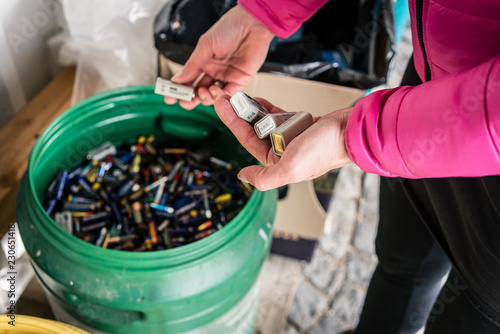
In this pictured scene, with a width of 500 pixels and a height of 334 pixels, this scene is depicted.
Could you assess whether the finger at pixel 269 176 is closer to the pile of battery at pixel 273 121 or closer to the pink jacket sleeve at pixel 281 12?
the pile of battery at pixel 273 121

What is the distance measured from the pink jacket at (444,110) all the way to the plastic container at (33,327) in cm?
48

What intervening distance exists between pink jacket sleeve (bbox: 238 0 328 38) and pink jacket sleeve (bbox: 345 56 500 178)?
28 cm

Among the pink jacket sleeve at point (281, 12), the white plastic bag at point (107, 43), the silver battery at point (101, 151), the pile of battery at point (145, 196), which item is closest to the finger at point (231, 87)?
the pink jacket sleeve at point (281, 12)

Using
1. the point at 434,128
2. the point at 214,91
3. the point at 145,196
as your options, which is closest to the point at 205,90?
the point at 214,91

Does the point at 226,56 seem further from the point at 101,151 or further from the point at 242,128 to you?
the point at 101,151

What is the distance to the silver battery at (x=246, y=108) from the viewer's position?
661 millimetres

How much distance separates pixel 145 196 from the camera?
3.25ft

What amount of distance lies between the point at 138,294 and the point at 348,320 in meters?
0.76

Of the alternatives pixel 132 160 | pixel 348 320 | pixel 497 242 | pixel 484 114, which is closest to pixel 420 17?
pixel 484 114

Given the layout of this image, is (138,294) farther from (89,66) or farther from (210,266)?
(89,66)

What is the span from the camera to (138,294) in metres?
0.71

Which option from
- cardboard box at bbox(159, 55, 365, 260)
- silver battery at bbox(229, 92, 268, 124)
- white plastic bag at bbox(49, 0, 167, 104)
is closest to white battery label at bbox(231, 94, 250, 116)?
silver battery at bbox(229, 92, 268, 124)

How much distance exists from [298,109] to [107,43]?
577mm

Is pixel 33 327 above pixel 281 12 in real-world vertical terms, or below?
below
